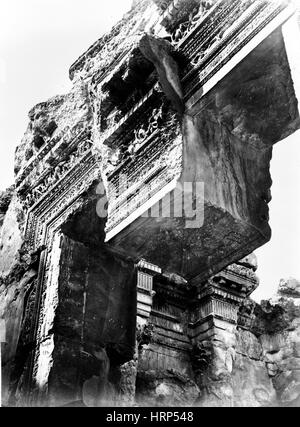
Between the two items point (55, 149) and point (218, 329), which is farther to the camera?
point (218, 329)

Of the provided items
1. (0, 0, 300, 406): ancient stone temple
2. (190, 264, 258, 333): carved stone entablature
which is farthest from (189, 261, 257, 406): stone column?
(0, 0, 300, 406): ancient stone temple

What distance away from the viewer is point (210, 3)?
14.1ft

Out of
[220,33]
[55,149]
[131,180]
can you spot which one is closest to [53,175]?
[55,149]

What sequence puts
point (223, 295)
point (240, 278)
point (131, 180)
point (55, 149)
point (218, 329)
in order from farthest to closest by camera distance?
1. point (240, 278)
2. point (223, 295)
3. point (218, 329)
4. point (55, 149)
5. point (131, 180)

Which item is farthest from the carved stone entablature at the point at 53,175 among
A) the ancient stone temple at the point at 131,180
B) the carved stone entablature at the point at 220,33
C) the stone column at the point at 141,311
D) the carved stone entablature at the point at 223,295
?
the carved stone entablature at the point at 223,295

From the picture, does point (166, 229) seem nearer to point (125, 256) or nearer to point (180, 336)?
point (125, 256)

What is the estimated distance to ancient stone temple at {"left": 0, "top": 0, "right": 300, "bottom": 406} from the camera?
419 centimetres

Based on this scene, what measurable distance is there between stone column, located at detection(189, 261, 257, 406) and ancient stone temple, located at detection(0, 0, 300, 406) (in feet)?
5.66

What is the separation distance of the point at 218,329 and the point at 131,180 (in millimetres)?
4257

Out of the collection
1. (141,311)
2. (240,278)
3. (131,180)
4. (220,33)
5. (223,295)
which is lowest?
(131,180)

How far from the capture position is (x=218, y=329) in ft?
27.2

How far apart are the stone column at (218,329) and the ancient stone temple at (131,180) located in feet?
5.66

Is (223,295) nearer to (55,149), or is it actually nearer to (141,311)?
(141,311)
